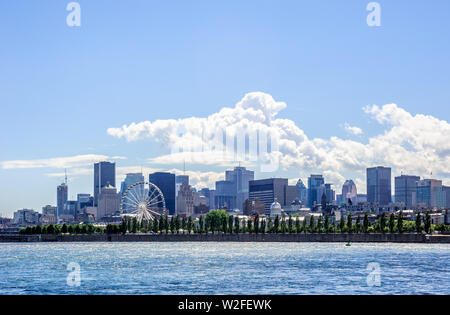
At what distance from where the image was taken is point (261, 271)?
295 ft

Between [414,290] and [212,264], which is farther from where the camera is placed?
[212,264]

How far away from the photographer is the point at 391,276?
82062 mm

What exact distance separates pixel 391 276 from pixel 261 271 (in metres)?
17.0

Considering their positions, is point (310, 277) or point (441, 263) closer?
point (310, 277)
